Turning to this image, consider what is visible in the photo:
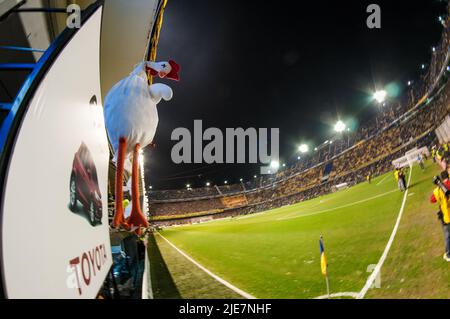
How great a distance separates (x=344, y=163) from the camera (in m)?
16.8

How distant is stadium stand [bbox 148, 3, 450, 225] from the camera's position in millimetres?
8055

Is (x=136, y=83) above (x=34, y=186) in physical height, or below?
above

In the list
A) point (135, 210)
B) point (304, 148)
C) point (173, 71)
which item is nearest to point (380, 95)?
point (304, 148)

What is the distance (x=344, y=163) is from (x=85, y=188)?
59.8 ft

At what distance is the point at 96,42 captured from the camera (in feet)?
2.40

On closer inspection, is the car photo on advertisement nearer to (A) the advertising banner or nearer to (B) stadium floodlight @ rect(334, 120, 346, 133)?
(A) the advertising banner

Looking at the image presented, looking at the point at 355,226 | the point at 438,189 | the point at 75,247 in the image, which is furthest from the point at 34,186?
the point at 355,226

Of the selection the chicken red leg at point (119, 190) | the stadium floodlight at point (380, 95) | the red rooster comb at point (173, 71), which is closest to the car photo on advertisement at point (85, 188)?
the chicken red leg at point (119, 190)

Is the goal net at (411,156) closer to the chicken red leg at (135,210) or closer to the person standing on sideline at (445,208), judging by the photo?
the person standing on sideline at (445,208)

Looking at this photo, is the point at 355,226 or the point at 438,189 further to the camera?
the point at 355,226

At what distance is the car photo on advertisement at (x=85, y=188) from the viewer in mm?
565

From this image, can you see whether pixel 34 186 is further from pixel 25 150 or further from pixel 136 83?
pixel 136 83

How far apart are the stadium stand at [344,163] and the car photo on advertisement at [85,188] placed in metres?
7.30
